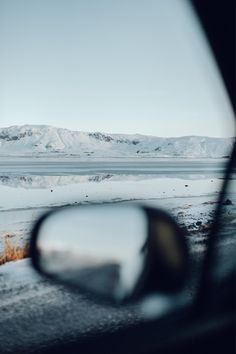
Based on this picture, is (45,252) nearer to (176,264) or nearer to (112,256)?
(112,256)

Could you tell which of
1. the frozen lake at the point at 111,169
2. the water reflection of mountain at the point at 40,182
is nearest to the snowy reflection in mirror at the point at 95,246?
the frozen lake at the point at 111,169

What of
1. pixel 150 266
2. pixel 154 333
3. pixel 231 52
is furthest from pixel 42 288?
pixel 231 52

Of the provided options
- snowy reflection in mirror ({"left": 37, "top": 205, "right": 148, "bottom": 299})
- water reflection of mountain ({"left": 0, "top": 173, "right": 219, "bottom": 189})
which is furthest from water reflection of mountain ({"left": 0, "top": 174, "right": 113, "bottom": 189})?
snowy reflection in mirror ({"left": 37, "top": 205, "right": 148, "bottom": 299})

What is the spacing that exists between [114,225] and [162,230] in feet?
1.75

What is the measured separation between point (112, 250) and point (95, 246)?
0.28ft

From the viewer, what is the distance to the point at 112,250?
83.7 inches

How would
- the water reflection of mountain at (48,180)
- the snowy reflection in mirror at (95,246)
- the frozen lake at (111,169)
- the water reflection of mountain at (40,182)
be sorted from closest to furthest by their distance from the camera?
the snowy reflection in mirror at (95,246), the water reflection of mountain at (40,182), the water reflection of mountain at (48,180), the frozen lake at (111,169)

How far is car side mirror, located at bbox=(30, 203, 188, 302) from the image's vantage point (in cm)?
178

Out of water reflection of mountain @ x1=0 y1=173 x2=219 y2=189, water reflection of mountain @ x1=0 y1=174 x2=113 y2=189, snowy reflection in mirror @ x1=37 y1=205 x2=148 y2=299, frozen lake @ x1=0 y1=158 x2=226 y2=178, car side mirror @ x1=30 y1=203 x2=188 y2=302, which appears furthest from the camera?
frozen lake @ x1=0 y1=158 x2=226 y2=178

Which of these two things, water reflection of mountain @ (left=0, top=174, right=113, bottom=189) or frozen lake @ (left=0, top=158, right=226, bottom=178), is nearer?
water reflection of mountain @ (left=0, top=174, right=113, bottom=189)

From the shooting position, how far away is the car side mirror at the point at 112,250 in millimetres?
1783

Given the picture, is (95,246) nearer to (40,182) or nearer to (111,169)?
(40,182)

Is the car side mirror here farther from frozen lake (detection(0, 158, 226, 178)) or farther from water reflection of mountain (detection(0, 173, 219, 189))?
water reflection of mountain (detection(0, 173, 219, 189))

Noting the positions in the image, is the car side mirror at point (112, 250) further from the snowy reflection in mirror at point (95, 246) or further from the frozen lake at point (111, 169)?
the frozen lake at point (111, 169)
